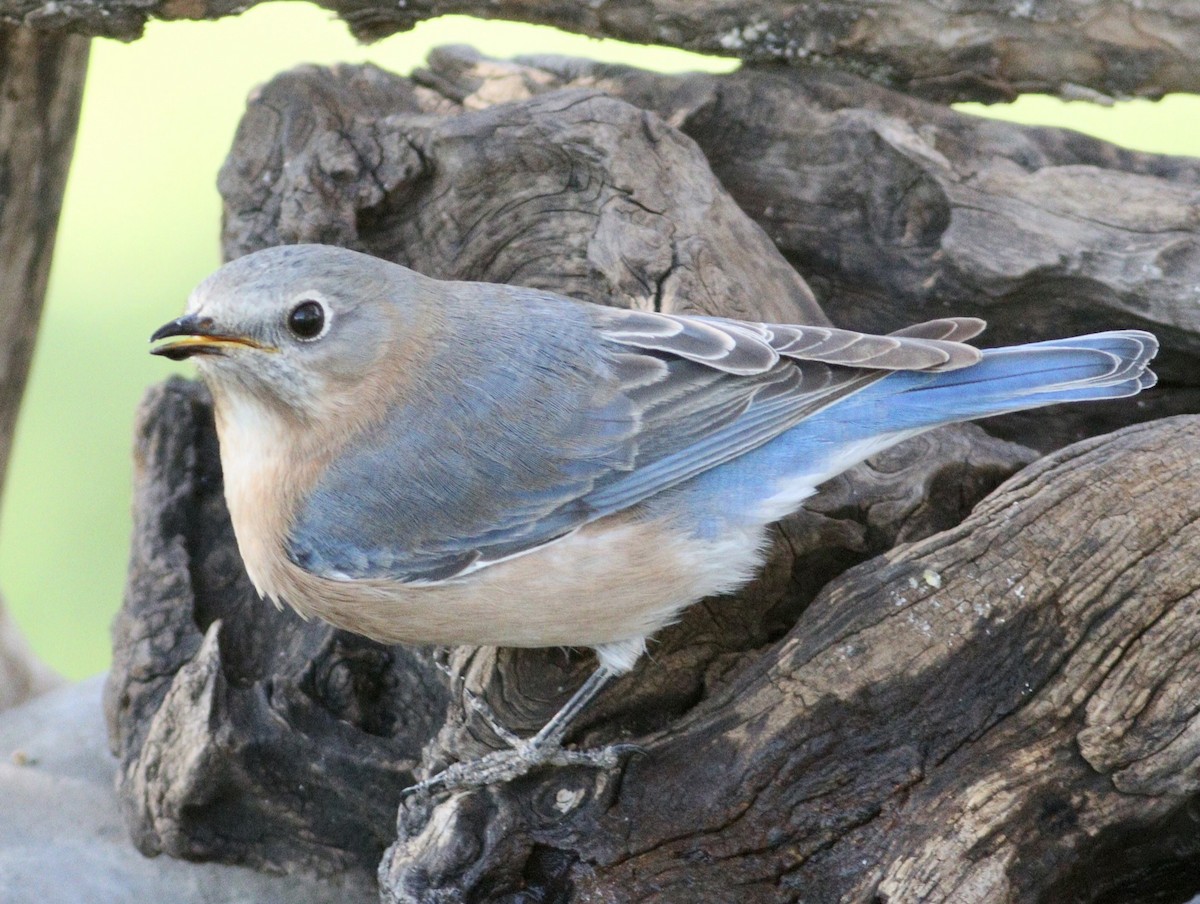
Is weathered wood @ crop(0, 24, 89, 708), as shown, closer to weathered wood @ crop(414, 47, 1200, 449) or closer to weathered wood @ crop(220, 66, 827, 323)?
weathered wood @ crop(220, 66, 827, 323)

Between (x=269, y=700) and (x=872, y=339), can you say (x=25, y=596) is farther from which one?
(x=872, y=339)

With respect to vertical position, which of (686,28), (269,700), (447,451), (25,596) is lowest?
(25,596)

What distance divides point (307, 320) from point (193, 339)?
0.27 metres

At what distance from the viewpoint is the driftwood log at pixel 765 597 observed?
3.07 metres

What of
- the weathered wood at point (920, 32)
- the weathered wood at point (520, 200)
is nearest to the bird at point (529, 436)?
the weathered wood at point (520, 200)

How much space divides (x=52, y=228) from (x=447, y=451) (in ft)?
6.76

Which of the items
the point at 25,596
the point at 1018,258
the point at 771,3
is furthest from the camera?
the point at 25,596

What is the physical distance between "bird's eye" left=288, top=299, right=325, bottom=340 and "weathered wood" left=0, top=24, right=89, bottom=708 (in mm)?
1676

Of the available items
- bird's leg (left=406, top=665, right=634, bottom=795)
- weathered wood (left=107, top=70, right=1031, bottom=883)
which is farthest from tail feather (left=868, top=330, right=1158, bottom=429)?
bird's leg (left=406, top=665, right=634, bottom=795)

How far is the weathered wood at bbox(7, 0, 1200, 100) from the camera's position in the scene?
4.26 metres

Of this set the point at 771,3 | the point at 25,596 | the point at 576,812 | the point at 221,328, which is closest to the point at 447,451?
the point at 221,328

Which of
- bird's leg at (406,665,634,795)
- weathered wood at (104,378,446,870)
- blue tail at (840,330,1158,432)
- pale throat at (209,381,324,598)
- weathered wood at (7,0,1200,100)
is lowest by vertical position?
weathered wood at (104,378,446,870)

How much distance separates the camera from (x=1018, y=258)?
4051mm

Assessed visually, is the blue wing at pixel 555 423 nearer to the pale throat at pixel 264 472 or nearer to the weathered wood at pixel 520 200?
the pale throat at pixel 264 472
